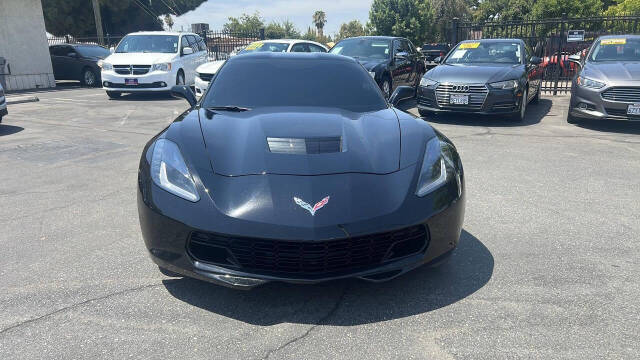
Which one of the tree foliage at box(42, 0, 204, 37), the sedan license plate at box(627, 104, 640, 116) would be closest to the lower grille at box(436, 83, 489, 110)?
the sedan license plate at box(627, 104, 640, 116)

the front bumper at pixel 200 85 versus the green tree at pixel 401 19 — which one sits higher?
the green tree at pixel 401 19

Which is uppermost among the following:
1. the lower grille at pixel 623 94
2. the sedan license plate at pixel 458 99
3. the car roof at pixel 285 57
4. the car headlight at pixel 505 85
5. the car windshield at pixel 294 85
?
the car roof at pixel 285 57

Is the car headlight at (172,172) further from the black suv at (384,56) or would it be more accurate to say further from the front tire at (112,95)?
the front tire at (112,95)

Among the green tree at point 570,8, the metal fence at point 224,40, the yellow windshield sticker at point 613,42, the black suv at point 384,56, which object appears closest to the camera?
the yellow windshield sticker at point 613,42

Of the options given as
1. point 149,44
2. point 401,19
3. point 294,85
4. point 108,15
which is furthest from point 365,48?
point 401,19

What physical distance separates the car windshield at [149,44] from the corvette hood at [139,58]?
0.45m

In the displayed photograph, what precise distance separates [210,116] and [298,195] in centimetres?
131

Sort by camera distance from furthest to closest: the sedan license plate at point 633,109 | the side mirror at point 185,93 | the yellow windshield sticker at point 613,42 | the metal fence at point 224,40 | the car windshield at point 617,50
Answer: the metal fence at point 224,40, the yellow windshield sticker at point 613,42, the car windshield at point 617,50, the sedan license plate at point 633,109, the side mirror at point 185,93

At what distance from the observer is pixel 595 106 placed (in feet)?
27.0

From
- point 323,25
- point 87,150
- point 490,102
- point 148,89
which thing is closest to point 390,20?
point 148,89

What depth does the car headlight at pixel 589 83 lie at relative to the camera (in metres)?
8.18

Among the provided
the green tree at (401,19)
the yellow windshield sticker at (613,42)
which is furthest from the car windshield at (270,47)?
the green tree at (401,19)

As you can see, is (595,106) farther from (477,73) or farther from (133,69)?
(133,69)

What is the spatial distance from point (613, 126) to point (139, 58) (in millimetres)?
11209
